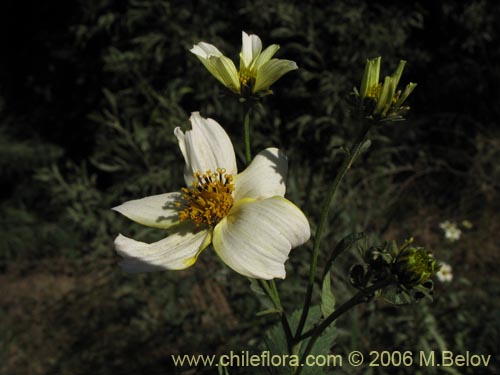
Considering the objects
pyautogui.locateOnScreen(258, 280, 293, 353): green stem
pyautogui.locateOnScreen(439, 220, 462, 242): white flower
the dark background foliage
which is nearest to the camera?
pyautogui.locateOnScreen(258, 280, 293, 353): green stem

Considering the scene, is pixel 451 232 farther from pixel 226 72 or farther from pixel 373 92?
pixel 226 72

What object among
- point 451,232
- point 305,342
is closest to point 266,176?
point 305,342

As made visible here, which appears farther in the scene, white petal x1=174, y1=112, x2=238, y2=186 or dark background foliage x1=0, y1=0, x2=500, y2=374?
dark background foliage x1=0, y1=0, x2=500, y2=374

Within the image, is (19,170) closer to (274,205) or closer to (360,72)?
(360,72)

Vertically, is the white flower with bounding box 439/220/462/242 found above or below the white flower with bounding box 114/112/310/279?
below

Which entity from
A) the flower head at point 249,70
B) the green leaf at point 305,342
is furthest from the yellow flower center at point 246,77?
the green leaf at point 305,342

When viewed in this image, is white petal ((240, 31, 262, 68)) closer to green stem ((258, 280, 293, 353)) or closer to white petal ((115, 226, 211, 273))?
white petal ((115, 226, 211, 273))

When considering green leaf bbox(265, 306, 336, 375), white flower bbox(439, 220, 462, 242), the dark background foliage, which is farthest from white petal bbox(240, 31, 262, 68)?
white flower bbox(439, 220, 462, 242)
